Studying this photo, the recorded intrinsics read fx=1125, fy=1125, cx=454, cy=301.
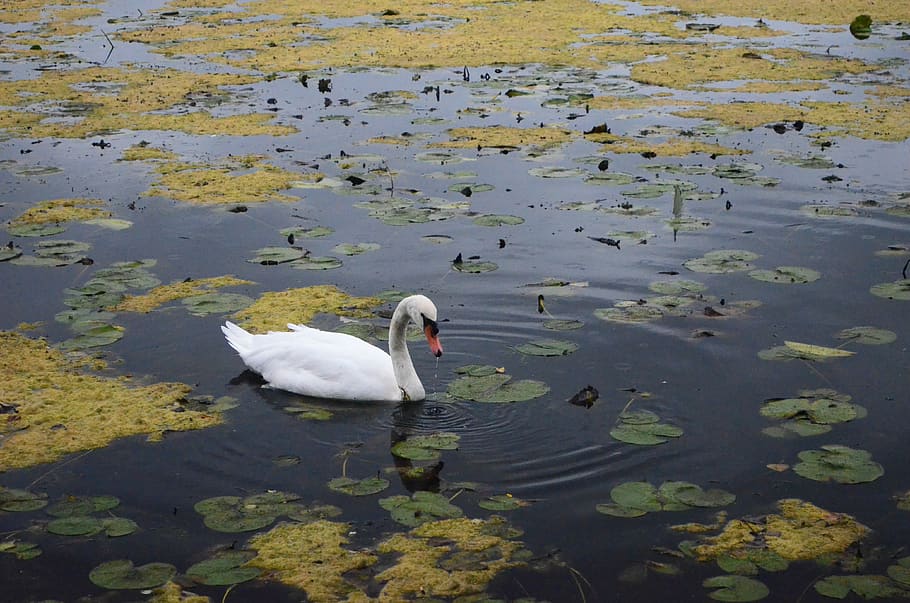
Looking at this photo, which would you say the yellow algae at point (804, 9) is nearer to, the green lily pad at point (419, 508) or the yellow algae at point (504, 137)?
the yellow algae at point (504, 137)

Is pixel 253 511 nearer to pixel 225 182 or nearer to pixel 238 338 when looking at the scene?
pixel 238 338

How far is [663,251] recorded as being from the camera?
9039 mm

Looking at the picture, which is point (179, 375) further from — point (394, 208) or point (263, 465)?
point (394, 208)

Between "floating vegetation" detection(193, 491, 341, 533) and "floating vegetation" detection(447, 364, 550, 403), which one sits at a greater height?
"floating vegetation" detection(447, 364, 550, 403)

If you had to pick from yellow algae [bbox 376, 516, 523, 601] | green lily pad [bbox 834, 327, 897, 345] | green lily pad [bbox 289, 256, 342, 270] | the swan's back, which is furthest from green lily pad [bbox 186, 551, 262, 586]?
green lily pad [bbox 834, 327, 897, 345]

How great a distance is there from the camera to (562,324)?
7.71m

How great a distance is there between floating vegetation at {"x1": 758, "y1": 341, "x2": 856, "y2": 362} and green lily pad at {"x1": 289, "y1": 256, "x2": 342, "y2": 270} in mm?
3399

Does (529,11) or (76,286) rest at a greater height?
(529,11)

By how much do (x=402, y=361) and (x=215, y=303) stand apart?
6.67 ft

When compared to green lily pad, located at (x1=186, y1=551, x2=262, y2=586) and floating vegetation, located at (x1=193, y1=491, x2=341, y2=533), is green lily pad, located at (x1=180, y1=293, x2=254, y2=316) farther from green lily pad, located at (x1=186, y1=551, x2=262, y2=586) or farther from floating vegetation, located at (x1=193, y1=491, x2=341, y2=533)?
green lily pad, located at (x1=186, y1=551, x2=262, y2=586)

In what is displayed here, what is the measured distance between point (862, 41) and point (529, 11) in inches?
264

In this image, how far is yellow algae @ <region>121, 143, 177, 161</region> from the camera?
12148 mm

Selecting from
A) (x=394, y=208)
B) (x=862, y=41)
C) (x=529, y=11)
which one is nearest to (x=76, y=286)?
(x=394, y=208)

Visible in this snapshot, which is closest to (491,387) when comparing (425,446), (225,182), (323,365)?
(425,446)
